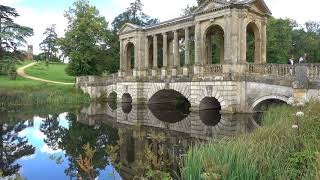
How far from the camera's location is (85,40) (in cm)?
4112

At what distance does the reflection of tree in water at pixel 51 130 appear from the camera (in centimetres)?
1547

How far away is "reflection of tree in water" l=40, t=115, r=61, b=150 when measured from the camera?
15.5 meters

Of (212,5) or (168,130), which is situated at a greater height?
(212,5)

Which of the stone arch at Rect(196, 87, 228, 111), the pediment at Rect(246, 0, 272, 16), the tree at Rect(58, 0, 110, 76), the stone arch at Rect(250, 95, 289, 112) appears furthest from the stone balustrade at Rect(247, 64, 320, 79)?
the tree at Rect(58, 0, 110, 76)

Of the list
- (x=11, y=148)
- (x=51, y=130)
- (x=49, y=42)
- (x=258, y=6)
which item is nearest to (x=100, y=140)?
(x=11, y=148)

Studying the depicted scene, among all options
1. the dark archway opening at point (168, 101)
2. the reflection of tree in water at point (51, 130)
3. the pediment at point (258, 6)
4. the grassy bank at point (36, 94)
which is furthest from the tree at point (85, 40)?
the pediment at point (258, 6)

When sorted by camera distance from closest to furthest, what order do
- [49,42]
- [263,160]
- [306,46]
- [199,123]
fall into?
[263,160] → [199,123] → [306,46] → [49,42]

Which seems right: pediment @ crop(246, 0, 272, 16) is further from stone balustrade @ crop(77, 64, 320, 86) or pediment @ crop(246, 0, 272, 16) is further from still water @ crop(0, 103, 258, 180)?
still water @ crop(0, 103, 258, 180)

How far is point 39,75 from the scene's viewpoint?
1863 inches

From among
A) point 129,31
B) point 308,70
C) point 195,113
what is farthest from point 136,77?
point 308,70

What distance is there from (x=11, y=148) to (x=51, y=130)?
5111mm

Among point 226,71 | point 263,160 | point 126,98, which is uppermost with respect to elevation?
point 226,71

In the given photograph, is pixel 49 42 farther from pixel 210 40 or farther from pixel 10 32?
pixel 210 40

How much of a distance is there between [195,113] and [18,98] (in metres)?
16.3
